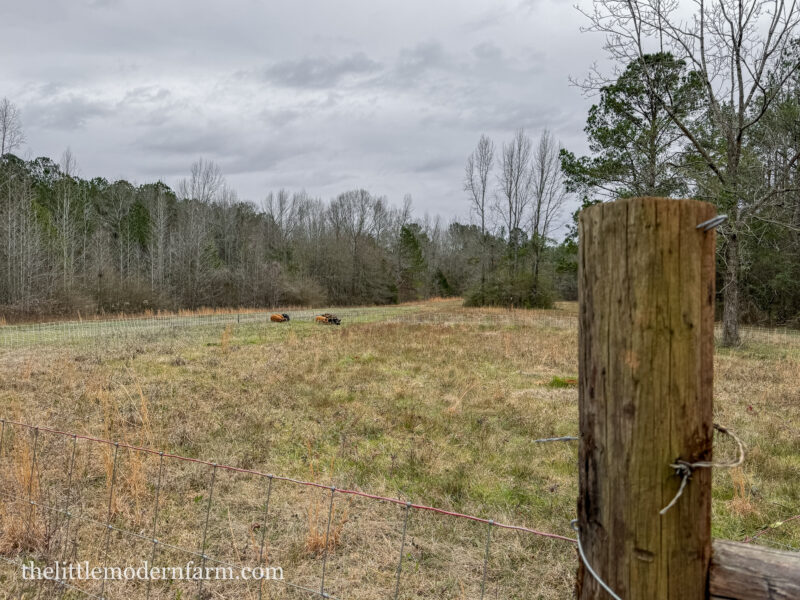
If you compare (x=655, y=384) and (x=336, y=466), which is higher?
(x=655, y=384)

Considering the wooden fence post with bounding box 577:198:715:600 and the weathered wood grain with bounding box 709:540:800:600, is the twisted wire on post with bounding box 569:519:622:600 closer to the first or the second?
the wooden fence post with bounding box 577:198:715:600

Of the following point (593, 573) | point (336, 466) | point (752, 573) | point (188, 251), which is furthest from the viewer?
point (188, 251)

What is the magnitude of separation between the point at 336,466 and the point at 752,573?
13.4 ft

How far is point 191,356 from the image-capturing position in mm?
10336

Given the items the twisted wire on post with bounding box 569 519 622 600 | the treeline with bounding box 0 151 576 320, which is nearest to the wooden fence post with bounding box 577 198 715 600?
the twisted wire on post with bounding box 569 519 622 600

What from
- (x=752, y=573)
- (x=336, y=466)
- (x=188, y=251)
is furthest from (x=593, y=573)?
(x=188, y=251)

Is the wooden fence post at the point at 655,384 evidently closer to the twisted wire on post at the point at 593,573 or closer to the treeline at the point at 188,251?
the twisted wire on post at the point at 593,573

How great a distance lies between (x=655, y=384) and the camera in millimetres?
1132

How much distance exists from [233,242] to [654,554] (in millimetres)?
47076

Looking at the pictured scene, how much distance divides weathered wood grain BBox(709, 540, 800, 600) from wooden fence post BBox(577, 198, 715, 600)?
0.03m

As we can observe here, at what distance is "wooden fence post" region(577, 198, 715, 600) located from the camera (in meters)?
1.12

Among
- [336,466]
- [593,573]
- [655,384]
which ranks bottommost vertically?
[336,466]

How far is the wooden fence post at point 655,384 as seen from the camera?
112cm

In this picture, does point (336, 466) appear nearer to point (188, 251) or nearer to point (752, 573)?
point (752, 573)
